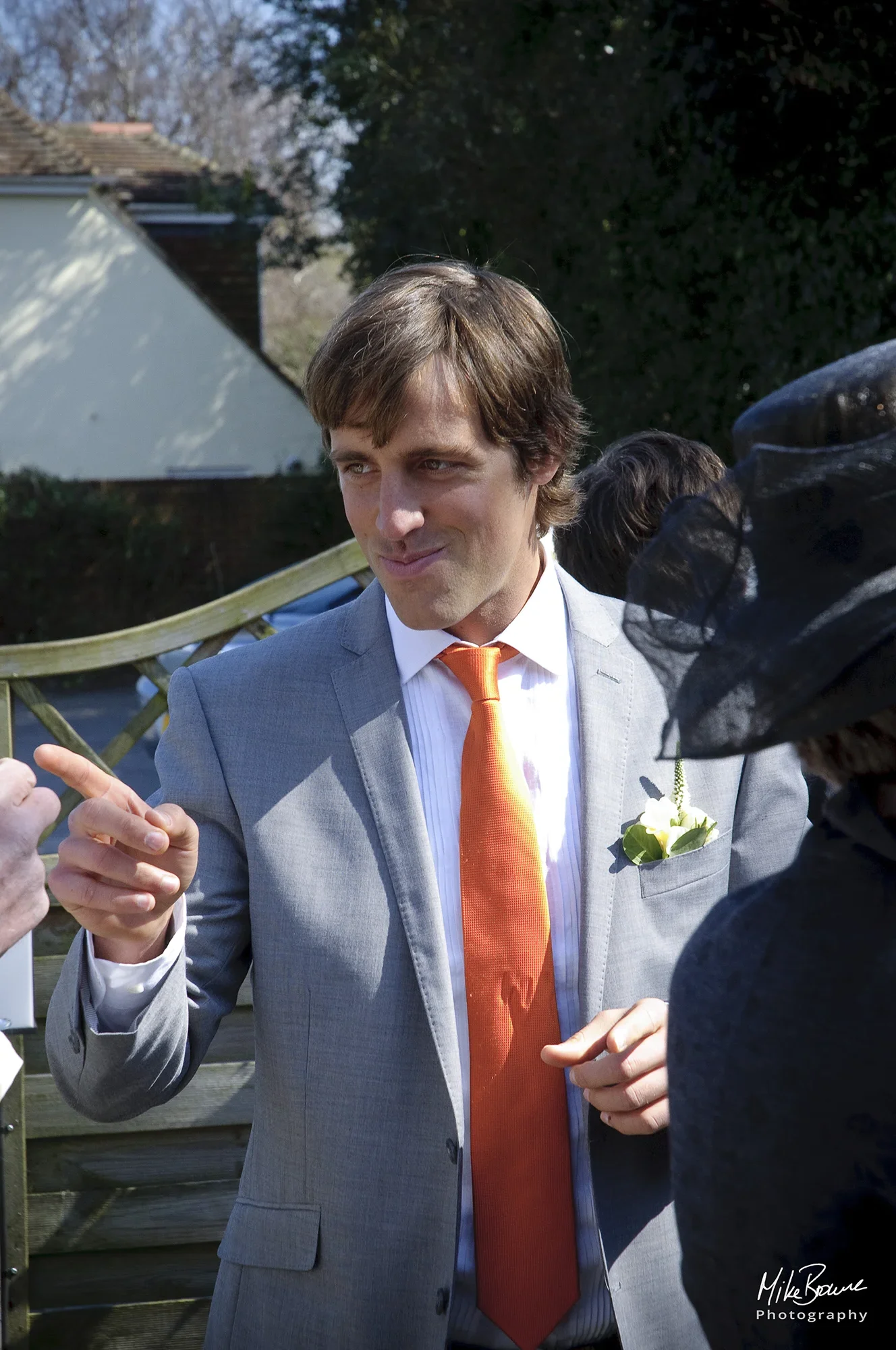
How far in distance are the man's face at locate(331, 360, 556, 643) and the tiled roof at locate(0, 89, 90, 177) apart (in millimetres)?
21798

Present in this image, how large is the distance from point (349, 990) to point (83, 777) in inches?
20.7

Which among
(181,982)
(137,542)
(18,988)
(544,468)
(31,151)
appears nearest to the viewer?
(181,982)

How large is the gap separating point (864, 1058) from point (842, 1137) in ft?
0.22

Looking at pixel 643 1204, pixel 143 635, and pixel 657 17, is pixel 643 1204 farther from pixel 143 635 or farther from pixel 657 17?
pixel 657 17

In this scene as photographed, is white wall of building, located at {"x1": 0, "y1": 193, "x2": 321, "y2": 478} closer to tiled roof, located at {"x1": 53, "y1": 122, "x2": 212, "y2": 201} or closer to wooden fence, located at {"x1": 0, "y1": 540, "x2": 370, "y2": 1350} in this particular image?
tiled roof, located at {"x1": 53, "y1": 122, "x2": 212, "y2": 201}

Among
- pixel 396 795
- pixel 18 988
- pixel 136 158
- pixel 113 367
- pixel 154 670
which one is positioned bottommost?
pixel 113 367

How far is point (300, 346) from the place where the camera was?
29.9m

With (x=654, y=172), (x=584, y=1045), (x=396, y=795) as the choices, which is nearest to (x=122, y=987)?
(x=396, y=795)

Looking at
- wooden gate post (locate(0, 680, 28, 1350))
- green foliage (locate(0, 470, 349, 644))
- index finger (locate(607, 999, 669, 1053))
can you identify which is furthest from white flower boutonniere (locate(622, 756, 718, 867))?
green foliage (locate(0, 470, 349, 644))

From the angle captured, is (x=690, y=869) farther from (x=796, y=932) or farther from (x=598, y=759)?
(x=796, y=932)

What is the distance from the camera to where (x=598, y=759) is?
201 cm

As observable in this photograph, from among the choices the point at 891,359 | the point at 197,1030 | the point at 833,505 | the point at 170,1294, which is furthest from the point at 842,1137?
the point at 170,1294

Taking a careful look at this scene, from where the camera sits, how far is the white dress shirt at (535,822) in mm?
1828

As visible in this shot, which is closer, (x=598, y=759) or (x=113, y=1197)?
(x=598, y=759)
